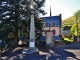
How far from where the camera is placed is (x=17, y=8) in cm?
2319

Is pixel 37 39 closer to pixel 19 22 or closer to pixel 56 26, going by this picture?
pixel 19 22

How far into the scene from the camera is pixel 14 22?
22.4m

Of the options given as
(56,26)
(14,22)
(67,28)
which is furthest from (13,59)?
(67,28)

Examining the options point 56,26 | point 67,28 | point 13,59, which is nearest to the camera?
point 13,59

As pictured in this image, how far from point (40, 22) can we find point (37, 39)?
3.24 meters

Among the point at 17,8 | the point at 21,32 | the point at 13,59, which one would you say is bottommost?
the point at 13,59

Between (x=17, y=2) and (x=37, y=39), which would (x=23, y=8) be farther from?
(x=37, y=39)

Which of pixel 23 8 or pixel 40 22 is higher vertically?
pixel 23 8

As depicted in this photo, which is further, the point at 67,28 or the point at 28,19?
the point at 67,28

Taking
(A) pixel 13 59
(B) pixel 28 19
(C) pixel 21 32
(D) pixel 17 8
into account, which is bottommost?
(A) pixel 13 59

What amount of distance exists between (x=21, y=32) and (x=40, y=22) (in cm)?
337

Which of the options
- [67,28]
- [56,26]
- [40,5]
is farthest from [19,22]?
[67,28]

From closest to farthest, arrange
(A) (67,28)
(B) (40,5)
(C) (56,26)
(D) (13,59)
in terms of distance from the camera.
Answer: (D) (13,59), (B) (40,5), (C) (56,26), (A) (67,28)

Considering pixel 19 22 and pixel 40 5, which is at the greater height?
pixel 40 5
